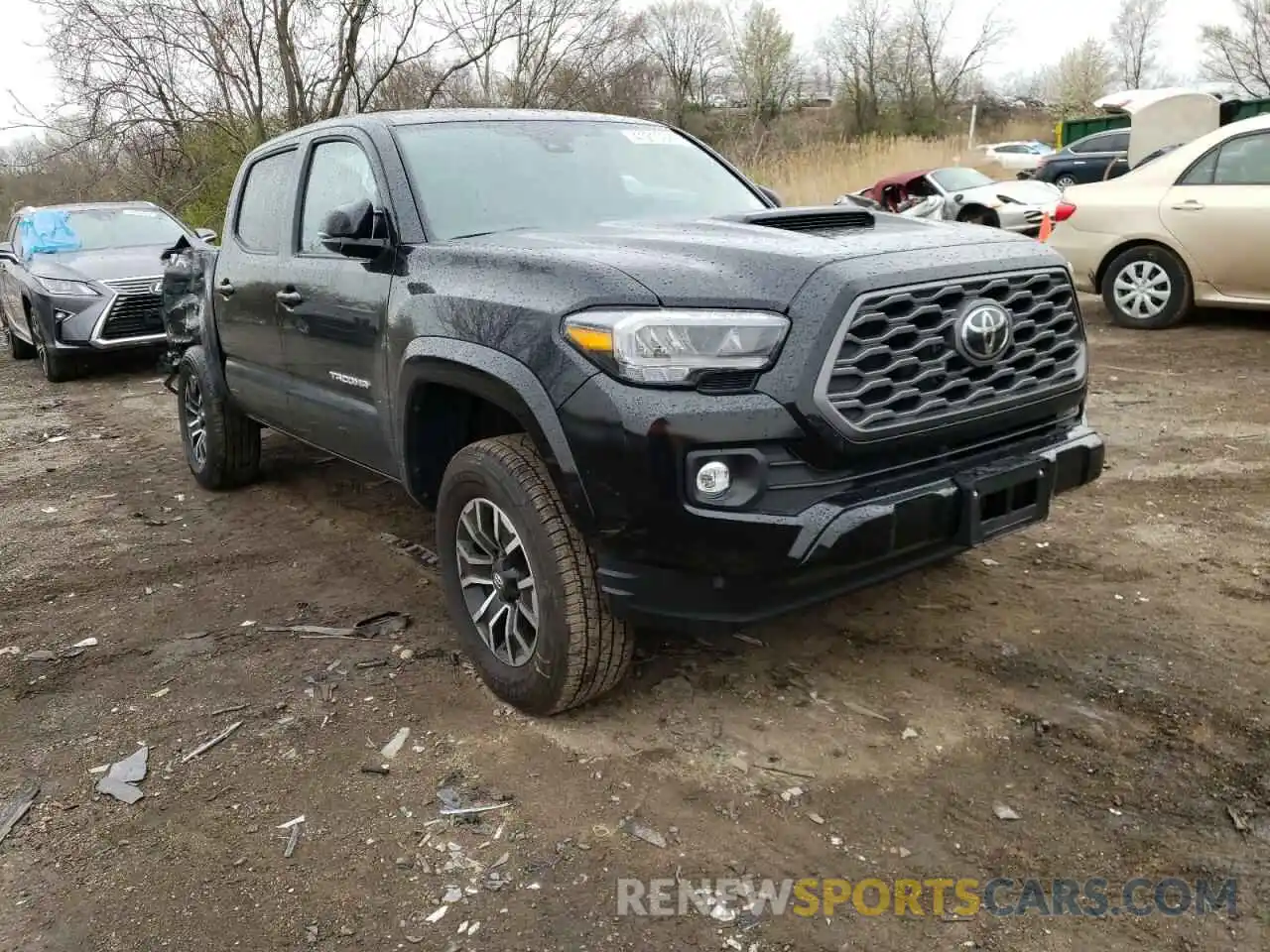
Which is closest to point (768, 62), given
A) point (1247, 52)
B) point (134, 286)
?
point (1247, 52)

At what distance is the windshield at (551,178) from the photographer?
11.4ft

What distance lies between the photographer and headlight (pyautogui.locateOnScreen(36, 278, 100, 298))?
30.9 ft

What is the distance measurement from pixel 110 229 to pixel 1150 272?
9.88 m

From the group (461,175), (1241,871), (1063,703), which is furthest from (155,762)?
(1241,871)

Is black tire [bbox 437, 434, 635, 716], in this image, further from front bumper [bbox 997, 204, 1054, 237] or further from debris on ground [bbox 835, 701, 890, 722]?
front bumper [bbox 997, 204, 1054, 237]

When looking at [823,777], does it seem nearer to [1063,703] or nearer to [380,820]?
[1063,703]

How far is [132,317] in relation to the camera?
958cm

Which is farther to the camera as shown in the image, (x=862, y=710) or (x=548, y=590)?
(x=862, y=710)

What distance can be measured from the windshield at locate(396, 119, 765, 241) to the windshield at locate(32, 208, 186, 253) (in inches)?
316

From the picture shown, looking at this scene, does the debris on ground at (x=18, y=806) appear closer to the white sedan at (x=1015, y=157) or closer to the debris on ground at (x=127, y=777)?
the debris on ground at (x=127, y=777)

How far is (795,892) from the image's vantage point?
7.50 ft

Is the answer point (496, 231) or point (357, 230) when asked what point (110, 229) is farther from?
point (496, 231)

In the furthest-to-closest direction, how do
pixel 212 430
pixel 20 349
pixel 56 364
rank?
pixel 20 349 < pixel 56 364 < pixel 212 430

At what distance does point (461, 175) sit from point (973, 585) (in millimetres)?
2392
